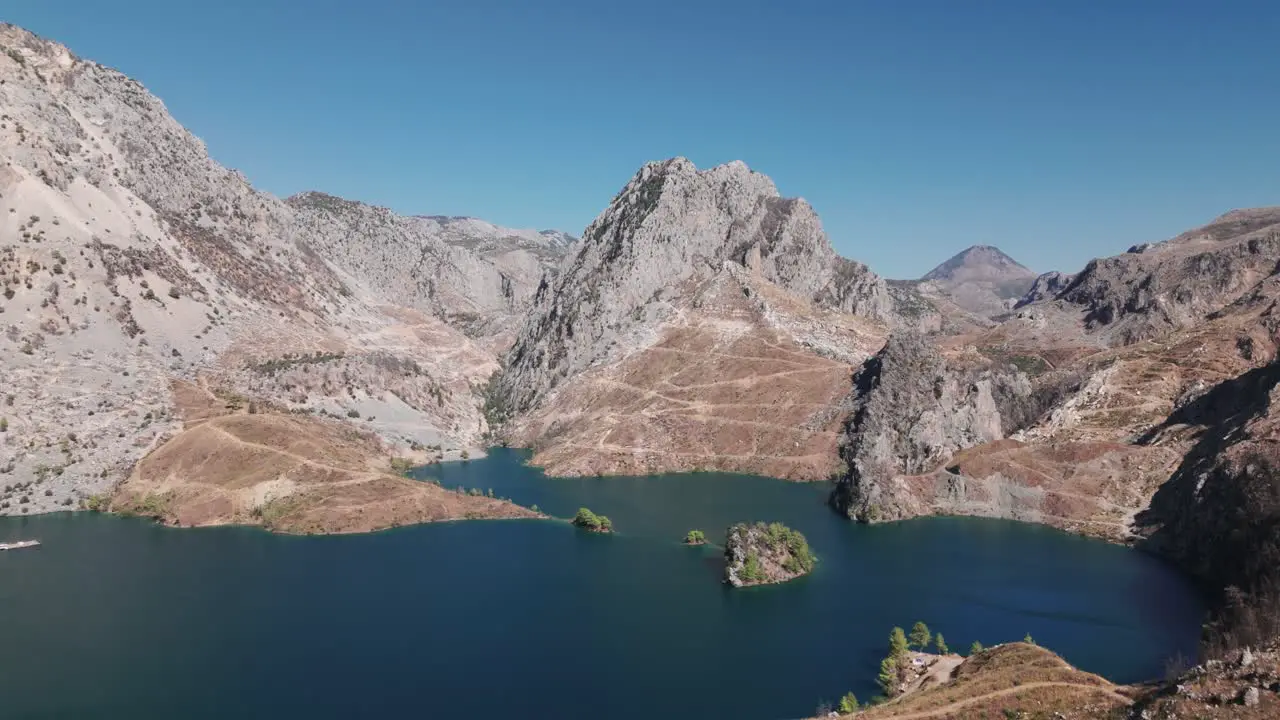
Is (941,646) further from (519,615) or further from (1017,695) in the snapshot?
(519,615)

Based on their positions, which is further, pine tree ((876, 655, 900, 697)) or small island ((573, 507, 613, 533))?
small island ((573, 507, 613, 533))

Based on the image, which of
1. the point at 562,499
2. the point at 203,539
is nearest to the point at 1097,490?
the point at 562,499

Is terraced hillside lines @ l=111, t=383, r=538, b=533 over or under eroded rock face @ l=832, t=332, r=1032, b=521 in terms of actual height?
under

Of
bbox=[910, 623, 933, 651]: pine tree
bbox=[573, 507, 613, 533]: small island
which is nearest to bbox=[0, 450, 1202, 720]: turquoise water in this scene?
bbox=[573, 507, 613, 533]: small island

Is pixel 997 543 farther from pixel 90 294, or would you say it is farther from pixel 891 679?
pixel 90 294

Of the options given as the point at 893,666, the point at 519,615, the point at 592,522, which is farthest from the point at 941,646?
the point at 592,522

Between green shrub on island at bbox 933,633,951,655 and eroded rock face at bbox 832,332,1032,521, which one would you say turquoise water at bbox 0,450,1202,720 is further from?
eroded rock face at bbox 832,332,1032,521
